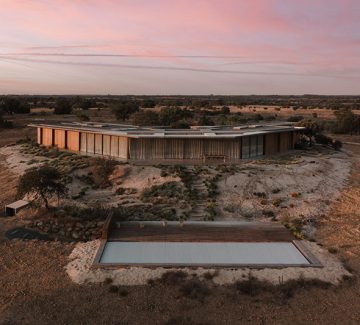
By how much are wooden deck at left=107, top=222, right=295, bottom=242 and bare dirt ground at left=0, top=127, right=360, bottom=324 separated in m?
3.41

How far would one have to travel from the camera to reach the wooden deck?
1880cm

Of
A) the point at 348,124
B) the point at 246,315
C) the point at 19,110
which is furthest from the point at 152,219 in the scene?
the point at 19,110

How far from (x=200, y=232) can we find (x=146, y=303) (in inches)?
248

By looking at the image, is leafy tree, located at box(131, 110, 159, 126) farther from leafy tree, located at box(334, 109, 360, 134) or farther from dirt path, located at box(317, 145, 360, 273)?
dirt path, located at box(317, 145, 360, 273)

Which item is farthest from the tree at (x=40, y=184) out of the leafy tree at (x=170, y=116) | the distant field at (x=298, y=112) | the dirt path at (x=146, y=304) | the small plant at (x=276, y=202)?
the distant field at (x=298, y=112)

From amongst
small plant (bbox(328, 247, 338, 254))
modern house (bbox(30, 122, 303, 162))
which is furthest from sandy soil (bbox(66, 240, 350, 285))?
modern house (bbox(30, 122, 303, 162))

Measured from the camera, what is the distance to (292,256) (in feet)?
56.2

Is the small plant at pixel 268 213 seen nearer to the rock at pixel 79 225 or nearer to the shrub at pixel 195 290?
the shrub at pixel 195 290

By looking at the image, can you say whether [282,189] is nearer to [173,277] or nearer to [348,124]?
[173,277]

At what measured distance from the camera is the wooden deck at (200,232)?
1880 centimetres

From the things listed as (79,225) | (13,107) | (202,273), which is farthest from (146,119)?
(13,107)

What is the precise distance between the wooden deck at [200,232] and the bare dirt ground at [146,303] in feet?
11.2

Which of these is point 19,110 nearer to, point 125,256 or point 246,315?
point 125,256

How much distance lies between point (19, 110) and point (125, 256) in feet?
221
